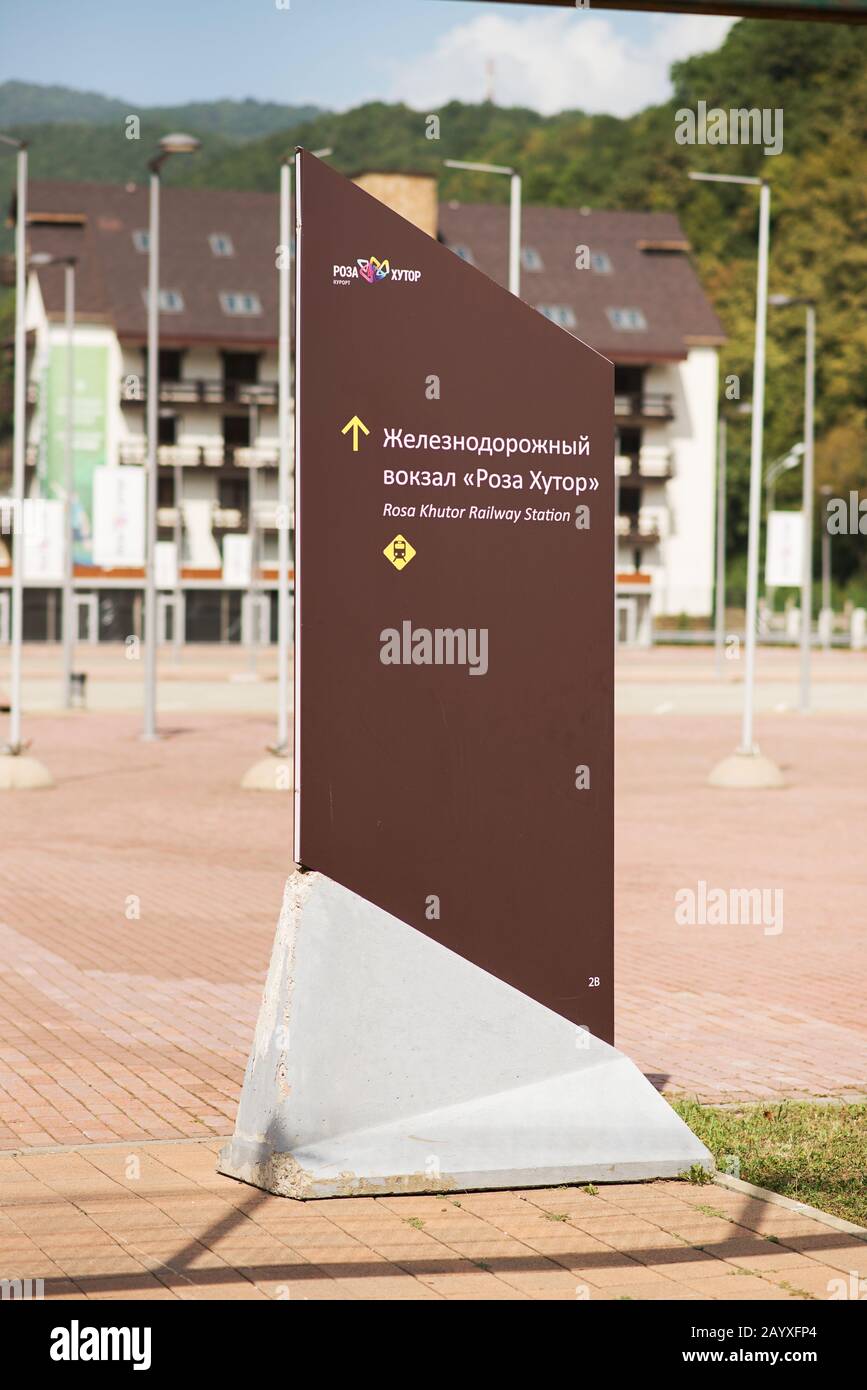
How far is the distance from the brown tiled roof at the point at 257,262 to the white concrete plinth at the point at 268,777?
56294 mm

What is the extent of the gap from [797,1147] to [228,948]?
4.88 m

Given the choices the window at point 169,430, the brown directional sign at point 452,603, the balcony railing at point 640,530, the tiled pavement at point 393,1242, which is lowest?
the tiled pavement at point 393,1242

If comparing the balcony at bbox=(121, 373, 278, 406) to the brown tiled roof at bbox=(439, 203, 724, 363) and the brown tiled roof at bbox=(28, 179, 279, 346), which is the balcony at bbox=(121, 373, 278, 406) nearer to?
the brown tiled roof at bbox=(28, 179, 279, 346)

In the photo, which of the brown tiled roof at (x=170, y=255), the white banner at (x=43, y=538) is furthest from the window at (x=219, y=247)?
the white banner at (x=43, y=538)

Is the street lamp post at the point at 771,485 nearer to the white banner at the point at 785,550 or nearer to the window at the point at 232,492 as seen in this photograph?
the window at the point at 232,492

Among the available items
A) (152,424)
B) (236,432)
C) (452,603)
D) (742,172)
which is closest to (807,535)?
(152,424)

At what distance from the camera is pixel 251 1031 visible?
29.0 feet

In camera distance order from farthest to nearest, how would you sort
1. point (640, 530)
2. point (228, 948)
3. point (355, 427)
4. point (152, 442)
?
point (640, 530)
point (152, 442)
point (228, 948)
point (355, 427)

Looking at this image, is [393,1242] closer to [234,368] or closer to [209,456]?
[209,456]

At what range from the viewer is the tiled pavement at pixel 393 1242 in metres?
5.18

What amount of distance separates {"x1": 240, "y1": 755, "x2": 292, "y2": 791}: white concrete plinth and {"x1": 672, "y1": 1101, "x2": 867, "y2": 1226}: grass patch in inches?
530

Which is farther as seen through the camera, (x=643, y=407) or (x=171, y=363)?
(x=643, y=407)

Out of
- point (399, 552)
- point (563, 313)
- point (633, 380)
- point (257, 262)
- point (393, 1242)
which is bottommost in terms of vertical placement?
point (393, 1242)
